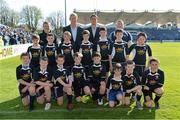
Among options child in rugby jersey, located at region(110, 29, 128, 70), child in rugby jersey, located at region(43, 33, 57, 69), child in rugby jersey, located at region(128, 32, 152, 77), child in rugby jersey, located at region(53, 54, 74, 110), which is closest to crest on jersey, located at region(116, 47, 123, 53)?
child in rugby jersey, located at region(110, 29, 128, 70)

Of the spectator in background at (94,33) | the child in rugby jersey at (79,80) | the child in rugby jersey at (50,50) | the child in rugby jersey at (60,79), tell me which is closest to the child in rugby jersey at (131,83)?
the child in rugby jersey at (79,80)

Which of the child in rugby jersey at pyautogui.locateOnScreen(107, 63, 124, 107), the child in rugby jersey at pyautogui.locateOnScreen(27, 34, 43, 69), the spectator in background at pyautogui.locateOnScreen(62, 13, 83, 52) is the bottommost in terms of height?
the child in rugby jersey at pyautogui.locateOnScreen(107, 63, 124, 107)

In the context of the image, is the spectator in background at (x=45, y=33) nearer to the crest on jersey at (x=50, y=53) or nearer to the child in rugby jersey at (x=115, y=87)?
the crest on jersey at (x=50, y=53)

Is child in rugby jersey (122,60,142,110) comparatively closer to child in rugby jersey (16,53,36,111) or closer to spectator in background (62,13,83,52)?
spectator in background (62,13,83,52)

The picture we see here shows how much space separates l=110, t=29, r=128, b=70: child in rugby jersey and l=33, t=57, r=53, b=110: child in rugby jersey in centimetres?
156

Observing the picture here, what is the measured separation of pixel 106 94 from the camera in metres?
7.48

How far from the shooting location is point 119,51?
7.54 meters

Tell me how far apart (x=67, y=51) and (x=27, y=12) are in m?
63.6

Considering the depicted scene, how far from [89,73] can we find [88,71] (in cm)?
5

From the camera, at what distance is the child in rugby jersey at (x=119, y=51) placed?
7.49 m

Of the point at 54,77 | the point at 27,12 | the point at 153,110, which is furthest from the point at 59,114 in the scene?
the point at 27,12

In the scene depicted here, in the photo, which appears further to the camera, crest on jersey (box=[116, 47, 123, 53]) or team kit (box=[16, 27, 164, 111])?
crest on jersey (box=[116, 47, 123, 53])

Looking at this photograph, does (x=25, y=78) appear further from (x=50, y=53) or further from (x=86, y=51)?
(x=86, y=51)

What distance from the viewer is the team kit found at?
684 cm
